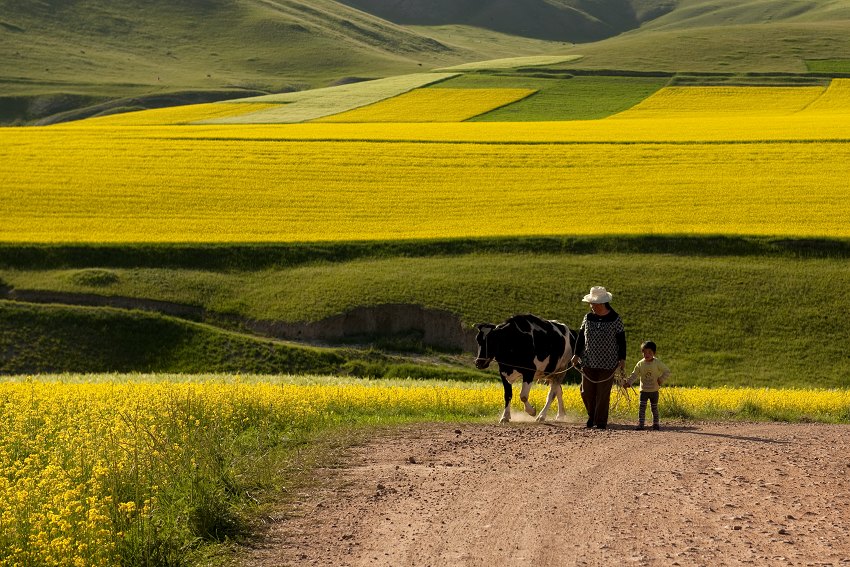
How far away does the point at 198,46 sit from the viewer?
→ 18250 cm

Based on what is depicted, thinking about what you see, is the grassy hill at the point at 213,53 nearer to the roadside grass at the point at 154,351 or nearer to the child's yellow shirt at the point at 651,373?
the roadside grass at the point at 154,351

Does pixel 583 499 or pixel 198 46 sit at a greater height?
pixel 198 46

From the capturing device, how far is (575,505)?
10.3 m

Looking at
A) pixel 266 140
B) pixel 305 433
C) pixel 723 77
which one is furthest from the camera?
pixel 723 77

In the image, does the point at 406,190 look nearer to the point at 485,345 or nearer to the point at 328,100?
the point at 485,345

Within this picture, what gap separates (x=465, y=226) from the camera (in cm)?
4194

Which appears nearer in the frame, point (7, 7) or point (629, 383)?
point (629, 383)

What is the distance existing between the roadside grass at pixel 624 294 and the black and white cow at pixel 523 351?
13214mm

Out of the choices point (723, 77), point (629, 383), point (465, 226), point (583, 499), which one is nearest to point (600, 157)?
point (465, 226)

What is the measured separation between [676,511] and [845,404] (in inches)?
511

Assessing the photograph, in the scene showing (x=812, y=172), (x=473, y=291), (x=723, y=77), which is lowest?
(x=473, y=291)

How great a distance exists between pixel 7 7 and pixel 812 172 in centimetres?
15612

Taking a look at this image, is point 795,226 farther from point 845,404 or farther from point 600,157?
point 845,404

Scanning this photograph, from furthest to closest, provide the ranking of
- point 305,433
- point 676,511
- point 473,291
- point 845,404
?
1. point 473,291
2. point 845,404
3. point 305,433
4. point 676,511
